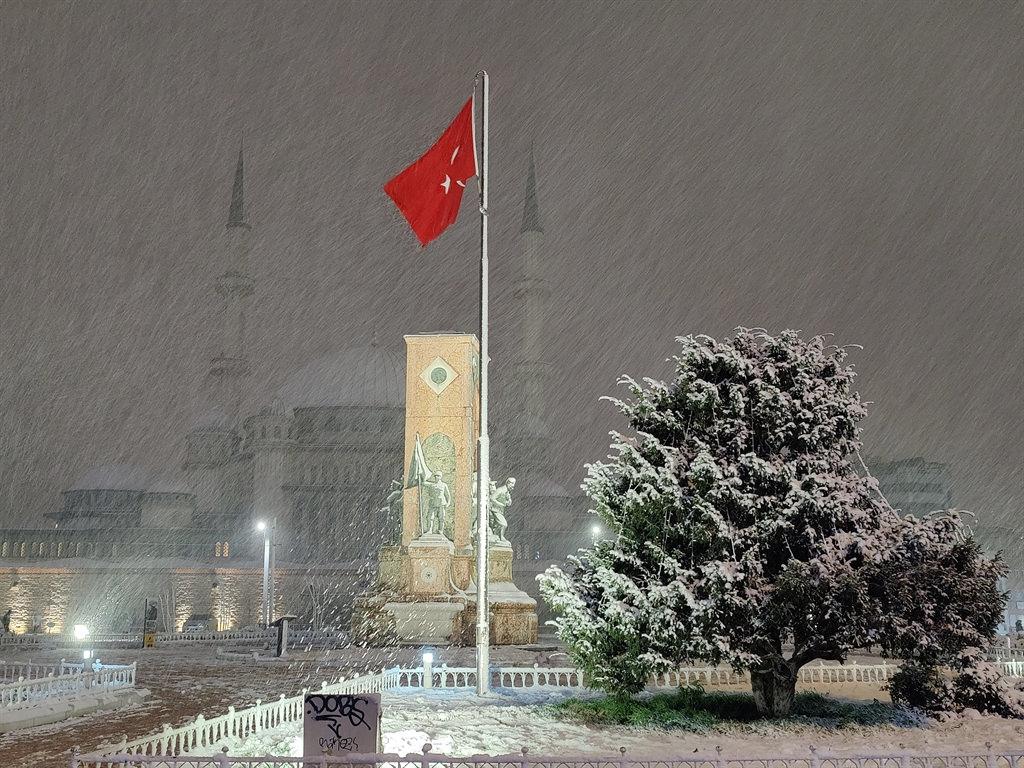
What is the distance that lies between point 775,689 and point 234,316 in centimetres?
5736

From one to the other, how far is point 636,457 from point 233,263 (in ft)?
188

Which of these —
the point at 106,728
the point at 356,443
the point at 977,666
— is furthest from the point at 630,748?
the point at 356,443

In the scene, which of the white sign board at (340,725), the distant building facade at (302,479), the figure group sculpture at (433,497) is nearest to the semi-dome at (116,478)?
the distant building facade at (302,479)

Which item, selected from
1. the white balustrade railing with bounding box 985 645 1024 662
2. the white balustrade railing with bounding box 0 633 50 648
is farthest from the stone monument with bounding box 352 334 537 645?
the white balustrade railing with bounding box 985 645 1024 662

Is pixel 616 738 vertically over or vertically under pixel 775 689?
under

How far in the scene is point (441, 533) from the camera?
3014cm

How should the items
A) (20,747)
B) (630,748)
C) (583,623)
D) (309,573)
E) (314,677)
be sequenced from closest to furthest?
(630,748) < (20,747) < (583,623) < (314,677) < (309,573)

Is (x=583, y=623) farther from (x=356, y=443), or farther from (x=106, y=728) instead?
(x=356, y=443)

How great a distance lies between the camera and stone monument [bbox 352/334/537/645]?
94.6ft

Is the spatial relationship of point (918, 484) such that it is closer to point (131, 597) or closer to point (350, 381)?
point (350, 381)

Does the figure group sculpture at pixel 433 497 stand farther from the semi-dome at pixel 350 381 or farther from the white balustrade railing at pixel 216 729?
the semi-dome at pixel 350 381

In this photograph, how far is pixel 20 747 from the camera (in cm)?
1280

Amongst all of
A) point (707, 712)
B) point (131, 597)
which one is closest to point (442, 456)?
point (707, 712)

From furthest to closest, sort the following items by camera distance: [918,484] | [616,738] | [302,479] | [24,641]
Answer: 1. [918,484]
2. [302,479]
3. [24,641]
4. [616,738]
